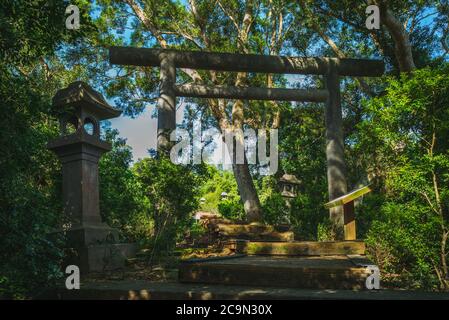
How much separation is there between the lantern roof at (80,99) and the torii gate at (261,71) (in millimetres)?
2685

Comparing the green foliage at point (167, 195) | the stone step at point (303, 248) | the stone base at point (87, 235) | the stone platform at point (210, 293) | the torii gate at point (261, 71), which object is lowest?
the stone platform at point (210, 293)

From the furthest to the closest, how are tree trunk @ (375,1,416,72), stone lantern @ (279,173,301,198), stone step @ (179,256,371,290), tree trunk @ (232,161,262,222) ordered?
stone lantern @ (279,173,301,198)
tree trunk @ (232,161,262,222)
tree trunk @ (375,1,416,72)
stone step @ (179,256,371,290)

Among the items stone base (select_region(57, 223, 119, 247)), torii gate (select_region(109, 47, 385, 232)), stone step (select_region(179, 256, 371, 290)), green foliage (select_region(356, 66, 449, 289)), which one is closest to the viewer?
stone step (select_region(179, 256, 371, 290))

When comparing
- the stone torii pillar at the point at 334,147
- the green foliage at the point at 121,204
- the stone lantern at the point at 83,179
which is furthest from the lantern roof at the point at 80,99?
the stone torii pillar at the point at 334,147

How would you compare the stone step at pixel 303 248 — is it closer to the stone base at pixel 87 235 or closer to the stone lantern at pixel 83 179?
the stone lantern at pixel 83 179

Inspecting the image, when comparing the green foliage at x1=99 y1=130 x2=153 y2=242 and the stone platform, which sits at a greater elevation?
the green foliage at x1=99 y1=130 x2=153 y2=242

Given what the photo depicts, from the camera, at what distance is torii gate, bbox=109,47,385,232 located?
473 inches

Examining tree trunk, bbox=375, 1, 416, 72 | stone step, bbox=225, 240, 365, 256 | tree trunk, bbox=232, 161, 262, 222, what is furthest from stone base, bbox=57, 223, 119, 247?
tree trunk, bbox=375, 1, 416, 72

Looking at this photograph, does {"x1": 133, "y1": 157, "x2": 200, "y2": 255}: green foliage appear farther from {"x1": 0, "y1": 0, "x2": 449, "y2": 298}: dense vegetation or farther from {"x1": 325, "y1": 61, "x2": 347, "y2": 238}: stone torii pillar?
{"x1": 325, "y1": 61, "x2": 347, "y2": 238}: stone torii pillar

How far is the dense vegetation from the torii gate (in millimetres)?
852

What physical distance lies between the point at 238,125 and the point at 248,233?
447cm

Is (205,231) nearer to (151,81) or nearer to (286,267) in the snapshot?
(286,267)

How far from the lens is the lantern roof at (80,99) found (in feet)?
28.4
